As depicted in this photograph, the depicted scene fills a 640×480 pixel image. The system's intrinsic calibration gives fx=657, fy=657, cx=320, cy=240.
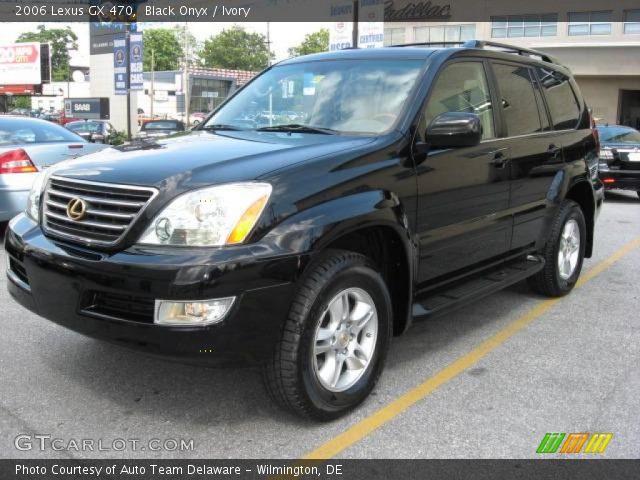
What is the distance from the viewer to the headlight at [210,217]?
111 inches

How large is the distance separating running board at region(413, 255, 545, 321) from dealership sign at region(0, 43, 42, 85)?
59683 mm

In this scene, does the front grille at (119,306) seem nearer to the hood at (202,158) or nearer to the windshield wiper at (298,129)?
the hood at (202,158)

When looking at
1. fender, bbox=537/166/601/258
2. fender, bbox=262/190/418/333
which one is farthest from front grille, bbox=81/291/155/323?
fender, bbox=537/166/601/258

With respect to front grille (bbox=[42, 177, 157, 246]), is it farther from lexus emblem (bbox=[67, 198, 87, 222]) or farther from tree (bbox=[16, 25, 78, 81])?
tree (bbox=[16, 25, 78, 81])

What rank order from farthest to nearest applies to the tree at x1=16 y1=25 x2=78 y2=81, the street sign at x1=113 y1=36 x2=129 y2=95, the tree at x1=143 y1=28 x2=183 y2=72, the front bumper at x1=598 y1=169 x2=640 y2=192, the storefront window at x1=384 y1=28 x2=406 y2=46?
1. the tree at x1=16 y1=25 x2=78 y2=81
2. the tree at x1=143 y1=28 x2=183 y2=72
3. the storefront window at x1=384 y1=28 x2=406 y2=46
4. the street sign at x1=113 y1=36 x2=129 y2=95
5. the front bumper at x1=598 y1=169 x2=640 y2=192

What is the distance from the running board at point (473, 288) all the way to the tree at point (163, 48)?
109014mm

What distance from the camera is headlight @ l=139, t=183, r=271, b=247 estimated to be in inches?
111

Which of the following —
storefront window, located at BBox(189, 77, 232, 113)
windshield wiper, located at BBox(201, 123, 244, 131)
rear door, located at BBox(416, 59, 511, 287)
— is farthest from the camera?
storefront window, located at BBox(189, 77, 232, 113)

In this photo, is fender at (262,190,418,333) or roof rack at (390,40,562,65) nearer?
fender at (262,190,418,333)

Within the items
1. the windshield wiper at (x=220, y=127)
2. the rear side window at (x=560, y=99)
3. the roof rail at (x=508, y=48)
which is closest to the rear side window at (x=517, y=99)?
the roof rail at (x=508, y=48)

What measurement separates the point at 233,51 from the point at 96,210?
347 ft

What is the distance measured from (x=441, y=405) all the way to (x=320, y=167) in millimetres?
1413

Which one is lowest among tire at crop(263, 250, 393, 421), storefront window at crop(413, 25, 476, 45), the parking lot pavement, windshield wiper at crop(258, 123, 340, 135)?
the parking lot pavement
